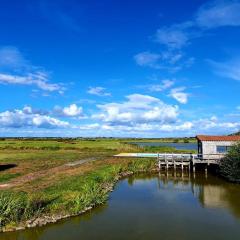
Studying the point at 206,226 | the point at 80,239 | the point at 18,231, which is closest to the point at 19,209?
the point at 18,231

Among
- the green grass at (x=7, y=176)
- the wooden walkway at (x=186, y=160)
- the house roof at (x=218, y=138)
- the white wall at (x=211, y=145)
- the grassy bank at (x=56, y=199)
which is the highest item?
the house roof at (x=218, y=138)

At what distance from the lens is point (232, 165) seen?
145ft

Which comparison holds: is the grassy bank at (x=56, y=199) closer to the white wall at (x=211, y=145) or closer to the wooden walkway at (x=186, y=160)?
the wooden walkway at (x=186, y=160)

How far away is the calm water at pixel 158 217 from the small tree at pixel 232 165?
6.17ft

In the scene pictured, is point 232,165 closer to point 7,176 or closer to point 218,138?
point 218,138

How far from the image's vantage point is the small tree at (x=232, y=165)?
4347 cm

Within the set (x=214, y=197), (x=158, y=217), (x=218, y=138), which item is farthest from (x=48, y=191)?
(x=218, y=138)

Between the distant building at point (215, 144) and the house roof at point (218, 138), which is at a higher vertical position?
the house roof at point (218, 138)

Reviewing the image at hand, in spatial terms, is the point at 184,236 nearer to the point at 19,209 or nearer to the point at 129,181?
the point at 19,209

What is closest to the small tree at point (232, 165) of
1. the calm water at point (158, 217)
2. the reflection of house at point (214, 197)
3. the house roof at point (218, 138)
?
the calm water at point (158, 217)

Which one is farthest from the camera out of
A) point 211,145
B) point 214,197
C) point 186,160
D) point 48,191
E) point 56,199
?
point 186,160

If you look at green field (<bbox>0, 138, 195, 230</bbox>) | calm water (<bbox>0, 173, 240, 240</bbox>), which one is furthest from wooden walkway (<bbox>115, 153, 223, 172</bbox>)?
calm water (<bbox>0, 173, 240, 240</bbox>)

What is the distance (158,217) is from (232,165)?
1954 cm

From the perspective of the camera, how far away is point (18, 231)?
76.4 ft
